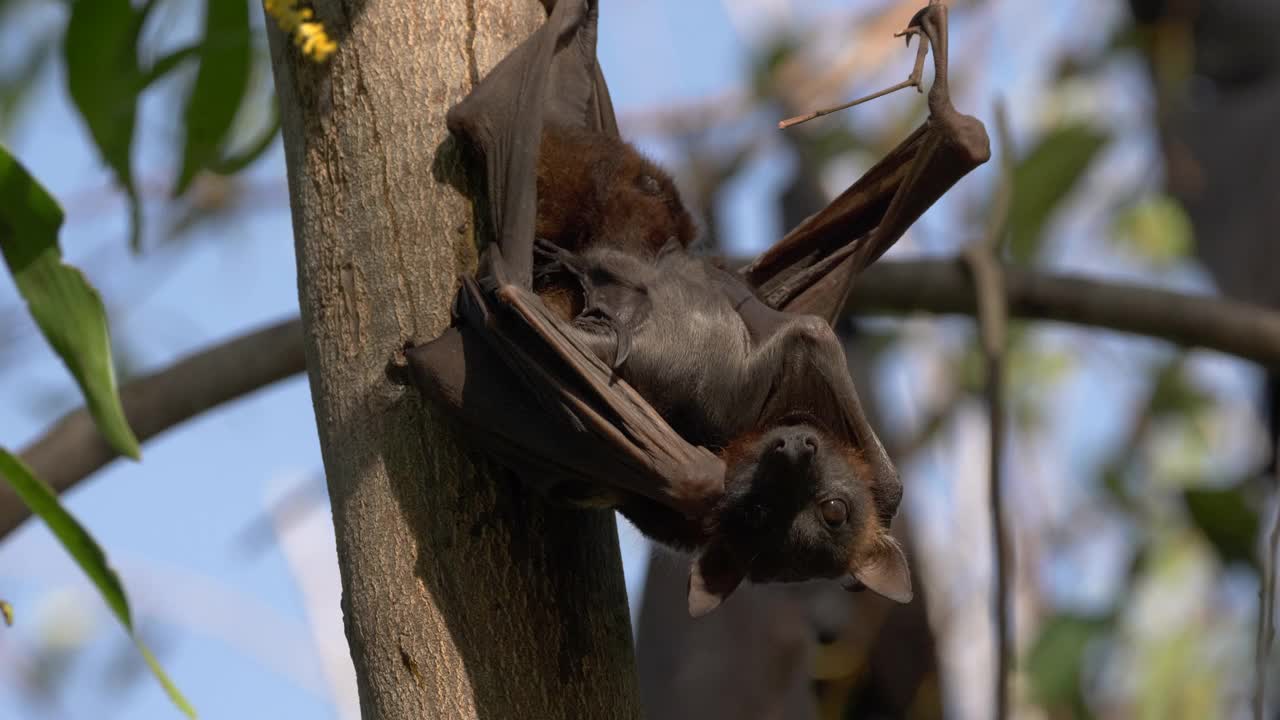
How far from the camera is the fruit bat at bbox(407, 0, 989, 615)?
8.23 feet

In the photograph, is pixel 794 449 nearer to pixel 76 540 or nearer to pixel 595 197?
pixel 595 197

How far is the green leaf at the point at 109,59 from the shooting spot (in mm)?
3348

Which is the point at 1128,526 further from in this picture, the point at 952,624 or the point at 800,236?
the point at 800,236

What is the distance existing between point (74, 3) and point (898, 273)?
2.70 meters

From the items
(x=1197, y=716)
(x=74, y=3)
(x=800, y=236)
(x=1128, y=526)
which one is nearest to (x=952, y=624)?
(x=1128, y=526)

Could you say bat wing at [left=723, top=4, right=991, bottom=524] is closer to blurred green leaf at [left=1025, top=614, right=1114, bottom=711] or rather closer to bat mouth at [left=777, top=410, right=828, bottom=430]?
bat mouth at [left=777, top=410, right=828, bottom=430]

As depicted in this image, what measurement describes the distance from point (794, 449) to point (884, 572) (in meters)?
0.49

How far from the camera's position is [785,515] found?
114 inches

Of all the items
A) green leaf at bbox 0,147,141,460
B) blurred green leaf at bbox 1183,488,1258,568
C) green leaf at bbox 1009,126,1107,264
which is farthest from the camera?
green leaf at bbox 1009,126,1107,264

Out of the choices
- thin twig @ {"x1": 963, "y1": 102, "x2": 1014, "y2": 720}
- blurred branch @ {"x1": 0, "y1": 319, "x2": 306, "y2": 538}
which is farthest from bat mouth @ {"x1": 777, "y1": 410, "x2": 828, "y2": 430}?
blurred branch @ {"x1": 0, "y1": 319, "x2": 306, "y2": 538}

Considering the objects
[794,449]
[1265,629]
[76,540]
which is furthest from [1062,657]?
[76,540]

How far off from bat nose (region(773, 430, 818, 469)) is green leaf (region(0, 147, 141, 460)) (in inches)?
49.0

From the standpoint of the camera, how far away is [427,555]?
236 centimetres

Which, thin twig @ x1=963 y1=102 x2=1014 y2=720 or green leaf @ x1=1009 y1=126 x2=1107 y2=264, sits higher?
thin twig @ x1=963 y1=102 x2=1014 y2=720
